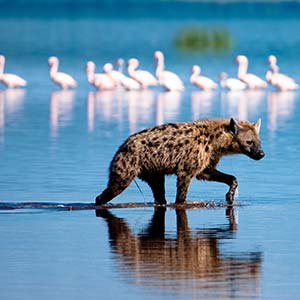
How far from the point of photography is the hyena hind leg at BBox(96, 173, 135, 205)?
49.0 ft

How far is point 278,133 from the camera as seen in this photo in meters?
23.0

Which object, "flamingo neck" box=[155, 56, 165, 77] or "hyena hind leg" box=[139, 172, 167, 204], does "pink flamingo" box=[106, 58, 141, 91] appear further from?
"hyena hind leg" box=[139, 172, 167, 204]

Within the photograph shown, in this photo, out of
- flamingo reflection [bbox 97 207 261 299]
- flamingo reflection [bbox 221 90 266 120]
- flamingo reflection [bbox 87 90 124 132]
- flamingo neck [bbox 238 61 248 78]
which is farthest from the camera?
flamingo neck [bbox 238 61 248 78]

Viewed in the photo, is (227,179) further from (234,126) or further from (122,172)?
(122,172)

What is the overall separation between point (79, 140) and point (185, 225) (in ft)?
26.2

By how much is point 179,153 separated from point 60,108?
1375cm

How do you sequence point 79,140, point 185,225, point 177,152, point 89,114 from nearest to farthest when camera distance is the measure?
point 185,225, point 177,152, point 79,140, point 89,114

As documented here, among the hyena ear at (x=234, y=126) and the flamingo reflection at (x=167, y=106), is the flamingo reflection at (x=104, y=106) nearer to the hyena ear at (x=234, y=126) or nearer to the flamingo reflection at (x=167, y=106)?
the flamingo reflection at (x=167, y=106)

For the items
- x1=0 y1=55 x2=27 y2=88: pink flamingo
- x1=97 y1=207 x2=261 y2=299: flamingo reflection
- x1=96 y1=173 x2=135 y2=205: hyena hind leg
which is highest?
x1=0 y1=55 x2=27 y2=88: pink flamingo

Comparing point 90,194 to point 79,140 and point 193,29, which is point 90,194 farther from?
point 193,29

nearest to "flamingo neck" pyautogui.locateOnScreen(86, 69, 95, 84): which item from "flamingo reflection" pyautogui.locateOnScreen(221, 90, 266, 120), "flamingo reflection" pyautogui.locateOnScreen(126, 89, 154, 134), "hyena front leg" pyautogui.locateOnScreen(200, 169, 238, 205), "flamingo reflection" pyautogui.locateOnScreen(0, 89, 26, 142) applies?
"flamingo reflection" pyautogui.locateOnScreen(126, 89, 154, 134)

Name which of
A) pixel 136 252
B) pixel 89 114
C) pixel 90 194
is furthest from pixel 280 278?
pixel 89 114

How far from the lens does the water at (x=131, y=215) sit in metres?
11.3

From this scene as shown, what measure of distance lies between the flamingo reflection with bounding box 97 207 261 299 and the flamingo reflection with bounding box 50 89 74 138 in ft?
29.7
